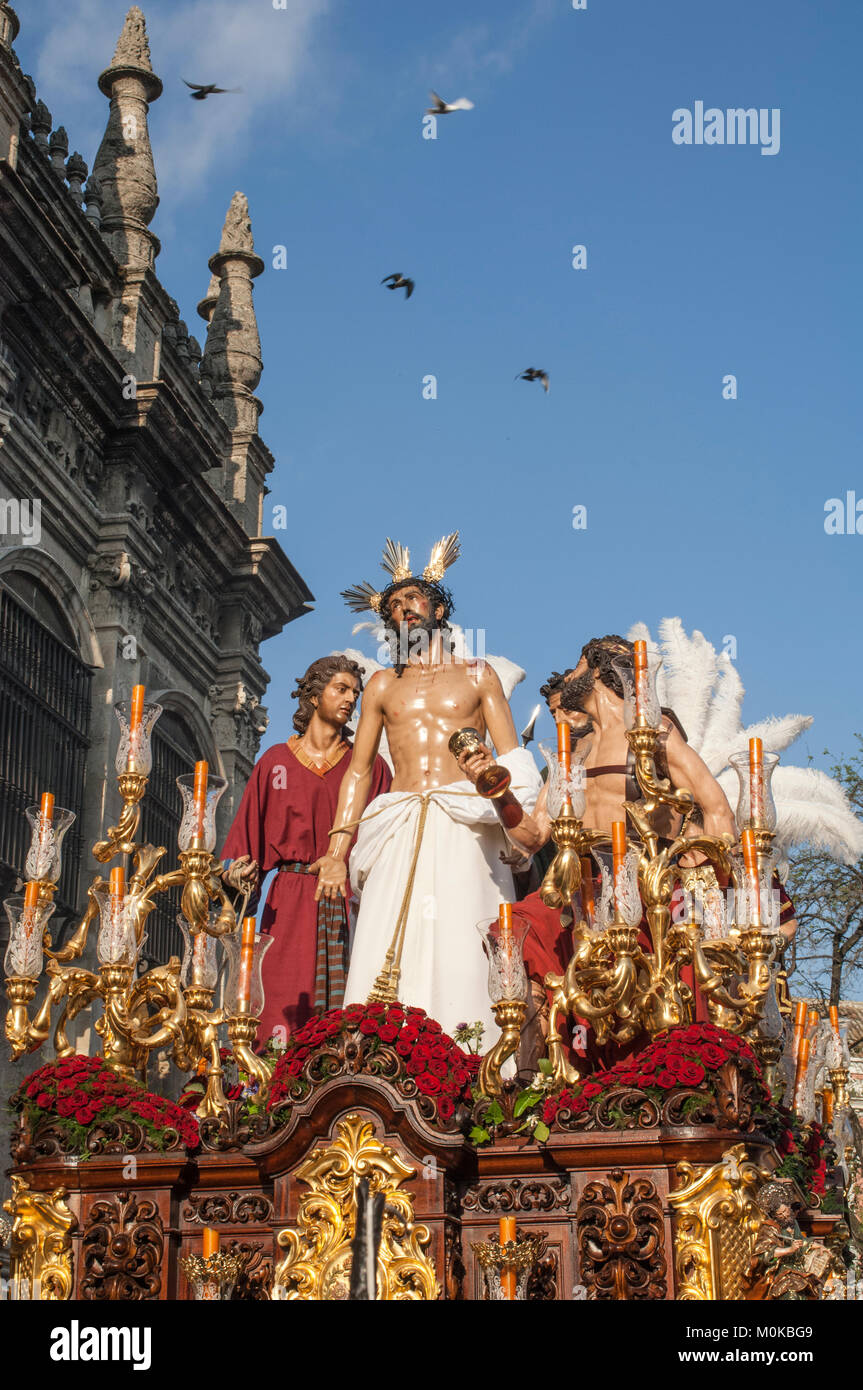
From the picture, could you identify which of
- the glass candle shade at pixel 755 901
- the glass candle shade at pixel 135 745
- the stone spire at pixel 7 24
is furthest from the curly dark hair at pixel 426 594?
the stone spire at pixel 7 24

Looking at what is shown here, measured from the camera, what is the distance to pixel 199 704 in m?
21.7

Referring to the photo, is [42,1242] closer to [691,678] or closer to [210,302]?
[691,678]

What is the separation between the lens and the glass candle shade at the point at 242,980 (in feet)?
26.5

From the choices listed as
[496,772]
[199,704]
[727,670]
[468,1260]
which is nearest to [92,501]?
[199,704]

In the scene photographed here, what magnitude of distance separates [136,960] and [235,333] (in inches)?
671

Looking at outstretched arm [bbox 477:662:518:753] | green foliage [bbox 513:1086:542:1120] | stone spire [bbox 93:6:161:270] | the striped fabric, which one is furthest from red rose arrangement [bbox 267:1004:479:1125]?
stone spire [bbox 93:6:161:270]

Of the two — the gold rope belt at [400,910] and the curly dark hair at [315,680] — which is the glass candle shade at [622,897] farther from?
the curly dark hair at [315,680]

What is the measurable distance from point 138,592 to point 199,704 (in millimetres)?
2740

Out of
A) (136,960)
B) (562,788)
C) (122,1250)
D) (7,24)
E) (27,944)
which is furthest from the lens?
(7,24)

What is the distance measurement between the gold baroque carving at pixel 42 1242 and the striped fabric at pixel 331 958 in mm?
2577

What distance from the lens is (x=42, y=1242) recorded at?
7.23 metres

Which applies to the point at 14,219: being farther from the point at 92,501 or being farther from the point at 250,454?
the point at 250,454

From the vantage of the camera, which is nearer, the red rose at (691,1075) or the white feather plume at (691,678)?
the red rose at (691,1075)

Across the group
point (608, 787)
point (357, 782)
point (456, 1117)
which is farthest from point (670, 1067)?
point (357, 782)
